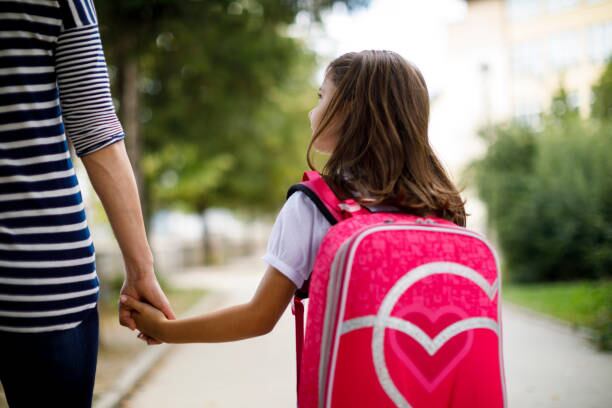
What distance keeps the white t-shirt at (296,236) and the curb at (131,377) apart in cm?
444

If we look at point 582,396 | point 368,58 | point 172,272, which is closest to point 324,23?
point 582,396

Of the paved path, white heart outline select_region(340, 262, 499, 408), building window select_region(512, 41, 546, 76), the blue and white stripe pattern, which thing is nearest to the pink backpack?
white heart outline select_region(340, 262, 499, 408)

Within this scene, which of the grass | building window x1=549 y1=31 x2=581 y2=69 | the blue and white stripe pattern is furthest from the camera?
building window x1=549 y1=31 x2=581 y2=69

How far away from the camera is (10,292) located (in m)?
1.50

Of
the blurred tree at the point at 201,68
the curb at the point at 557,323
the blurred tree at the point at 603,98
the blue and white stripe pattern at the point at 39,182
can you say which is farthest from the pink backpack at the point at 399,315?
the blurred tree at the point at 603,98

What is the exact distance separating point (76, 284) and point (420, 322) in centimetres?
80

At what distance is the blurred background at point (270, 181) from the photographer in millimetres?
7465

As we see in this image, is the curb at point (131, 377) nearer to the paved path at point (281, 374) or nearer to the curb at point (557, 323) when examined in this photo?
the paved path at point (281, 374)

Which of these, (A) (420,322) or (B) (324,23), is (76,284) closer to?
(A) (420,322)

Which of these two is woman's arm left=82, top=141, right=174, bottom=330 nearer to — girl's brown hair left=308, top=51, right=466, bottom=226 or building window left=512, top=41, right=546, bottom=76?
girl's brown hair left=308, top=51, right=466, bottom=226

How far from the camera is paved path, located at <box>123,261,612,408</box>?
20.6 feet

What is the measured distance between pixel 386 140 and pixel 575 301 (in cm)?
1263

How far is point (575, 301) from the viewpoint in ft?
43.8

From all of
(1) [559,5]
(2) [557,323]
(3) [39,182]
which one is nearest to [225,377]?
(2) [557,323]
